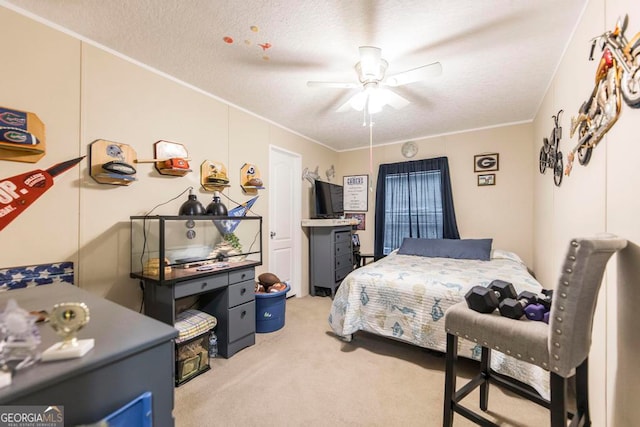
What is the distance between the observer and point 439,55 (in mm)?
2086

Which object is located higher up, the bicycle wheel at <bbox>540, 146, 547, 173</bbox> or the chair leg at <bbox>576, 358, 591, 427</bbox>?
the bicycle wheel at <bbox>540, 146, 547, 173</bbox>

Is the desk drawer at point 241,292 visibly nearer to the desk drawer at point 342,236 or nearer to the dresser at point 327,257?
the dresser at point 327,257

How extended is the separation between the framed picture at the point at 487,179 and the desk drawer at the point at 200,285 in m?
3.58

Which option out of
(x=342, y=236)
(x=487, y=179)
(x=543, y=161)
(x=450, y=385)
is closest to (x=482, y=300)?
(x=450, y=385)

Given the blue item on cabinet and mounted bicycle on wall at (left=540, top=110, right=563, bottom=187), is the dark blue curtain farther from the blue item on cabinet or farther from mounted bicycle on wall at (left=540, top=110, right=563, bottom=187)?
the blue item on cabinet

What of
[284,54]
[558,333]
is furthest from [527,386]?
[284,54]

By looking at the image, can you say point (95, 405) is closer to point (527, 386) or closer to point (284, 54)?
point (284, 54)

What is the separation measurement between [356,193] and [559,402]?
402cm

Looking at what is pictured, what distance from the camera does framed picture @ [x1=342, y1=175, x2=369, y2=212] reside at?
480 centimetres

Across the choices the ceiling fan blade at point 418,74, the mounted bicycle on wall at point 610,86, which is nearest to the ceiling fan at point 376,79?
the ceiling fan blade at point 418,74

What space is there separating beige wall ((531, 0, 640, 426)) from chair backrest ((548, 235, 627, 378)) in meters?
0.17

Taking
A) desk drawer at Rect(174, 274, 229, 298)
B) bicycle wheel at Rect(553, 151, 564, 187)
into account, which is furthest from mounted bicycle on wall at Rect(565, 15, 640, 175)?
desk drawer at Rect(174, 274, 229, 298)

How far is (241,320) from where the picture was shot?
95.1 inches

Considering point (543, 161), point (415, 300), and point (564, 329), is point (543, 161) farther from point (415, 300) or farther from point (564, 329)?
point (564, 329)
